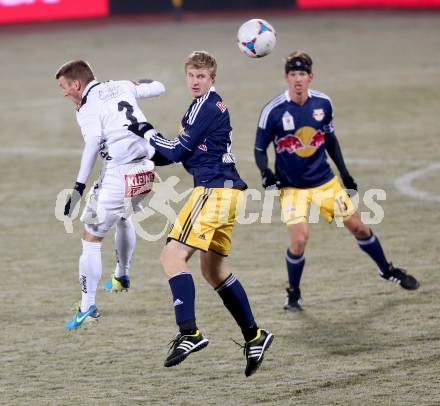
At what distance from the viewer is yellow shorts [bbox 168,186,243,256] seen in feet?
26.0

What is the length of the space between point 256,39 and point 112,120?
151 centimetres

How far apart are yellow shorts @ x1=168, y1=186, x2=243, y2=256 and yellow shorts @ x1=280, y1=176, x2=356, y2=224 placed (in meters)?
1.70

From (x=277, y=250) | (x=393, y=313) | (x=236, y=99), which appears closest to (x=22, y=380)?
(x=393, y=313)

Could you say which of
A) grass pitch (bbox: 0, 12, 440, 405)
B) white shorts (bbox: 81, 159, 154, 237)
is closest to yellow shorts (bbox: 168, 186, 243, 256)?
grass pitch (bbox: 0, 12, 440, 405)

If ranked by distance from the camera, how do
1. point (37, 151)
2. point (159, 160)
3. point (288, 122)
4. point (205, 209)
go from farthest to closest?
point (37, 151) < point (288, 122) < point (159, 160) < point (205, 209)

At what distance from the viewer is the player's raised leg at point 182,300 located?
772 cm

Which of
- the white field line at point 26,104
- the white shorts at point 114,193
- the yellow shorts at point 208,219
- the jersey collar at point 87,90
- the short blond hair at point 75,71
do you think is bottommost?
the white field line at point 26,104

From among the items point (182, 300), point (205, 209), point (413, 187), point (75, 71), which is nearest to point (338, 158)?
point (205, 209)

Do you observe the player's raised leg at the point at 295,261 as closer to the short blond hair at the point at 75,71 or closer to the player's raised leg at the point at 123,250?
the player's raised leg at the point at 123,250

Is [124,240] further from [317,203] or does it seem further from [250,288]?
[317,203]

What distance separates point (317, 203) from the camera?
9.84 m

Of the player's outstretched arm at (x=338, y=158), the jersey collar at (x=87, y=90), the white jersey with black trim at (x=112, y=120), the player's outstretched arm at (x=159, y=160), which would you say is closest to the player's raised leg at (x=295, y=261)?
the player's outstretched arm at (x=338, y=158)

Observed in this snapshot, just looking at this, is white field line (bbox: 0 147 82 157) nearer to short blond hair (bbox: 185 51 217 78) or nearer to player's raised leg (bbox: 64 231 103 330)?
player's raised leg (bbox: 64 231 103 330)

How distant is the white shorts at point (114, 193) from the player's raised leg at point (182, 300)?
4.41 ft
